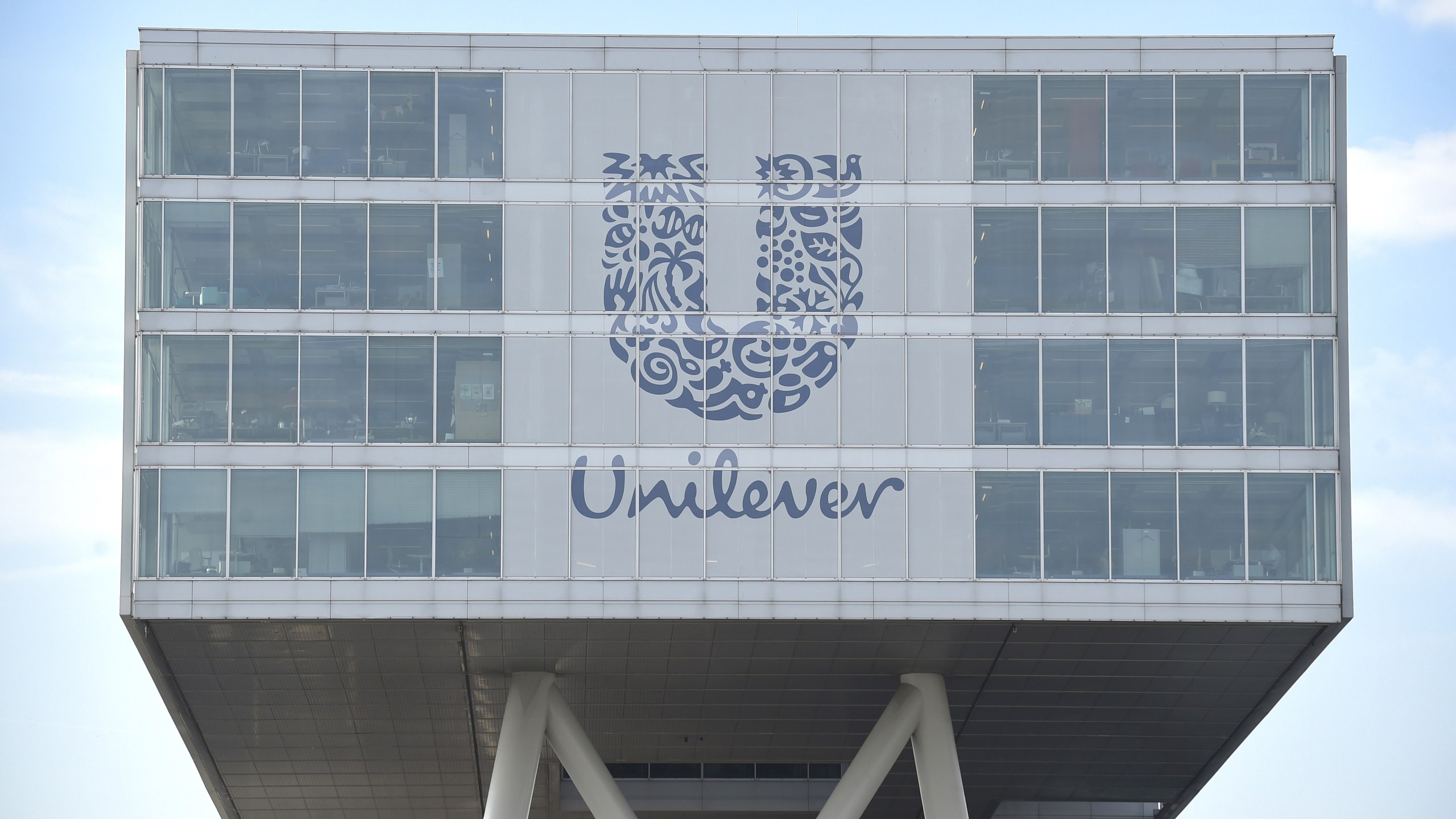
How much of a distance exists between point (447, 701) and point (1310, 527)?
838 inches

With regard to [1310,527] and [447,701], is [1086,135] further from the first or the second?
[447,701]

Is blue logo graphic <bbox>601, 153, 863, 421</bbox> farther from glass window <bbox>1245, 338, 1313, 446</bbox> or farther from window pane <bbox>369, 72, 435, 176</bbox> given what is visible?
glass window <bbox>1245, 338, 1313, 446</bbox>

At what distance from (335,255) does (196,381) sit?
168 inches

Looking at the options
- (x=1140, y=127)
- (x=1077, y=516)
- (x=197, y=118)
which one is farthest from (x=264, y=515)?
(x=1140, y=127)

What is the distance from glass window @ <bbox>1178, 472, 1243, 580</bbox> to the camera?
38.7 meters

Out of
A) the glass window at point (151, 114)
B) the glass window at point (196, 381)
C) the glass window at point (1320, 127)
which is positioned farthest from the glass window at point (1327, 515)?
the glass window at point (151, 114)

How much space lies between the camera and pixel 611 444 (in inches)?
1527

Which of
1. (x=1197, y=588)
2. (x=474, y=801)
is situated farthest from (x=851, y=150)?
(x=474, y=801)

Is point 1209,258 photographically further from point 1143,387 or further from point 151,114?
point 151,114

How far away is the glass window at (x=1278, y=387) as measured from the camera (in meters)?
39.0

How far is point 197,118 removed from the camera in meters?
39.2

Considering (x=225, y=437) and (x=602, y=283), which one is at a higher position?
(x=602, y=283)

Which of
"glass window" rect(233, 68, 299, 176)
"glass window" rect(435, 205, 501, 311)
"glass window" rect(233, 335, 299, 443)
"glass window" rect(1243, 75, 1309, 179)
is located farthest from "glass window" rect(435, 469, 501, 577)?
"glass window" rect(1243, 75, 1309, 179)

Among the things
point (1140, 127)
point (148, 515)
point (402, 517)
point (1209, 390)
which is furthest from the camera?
point (1140, 127)
